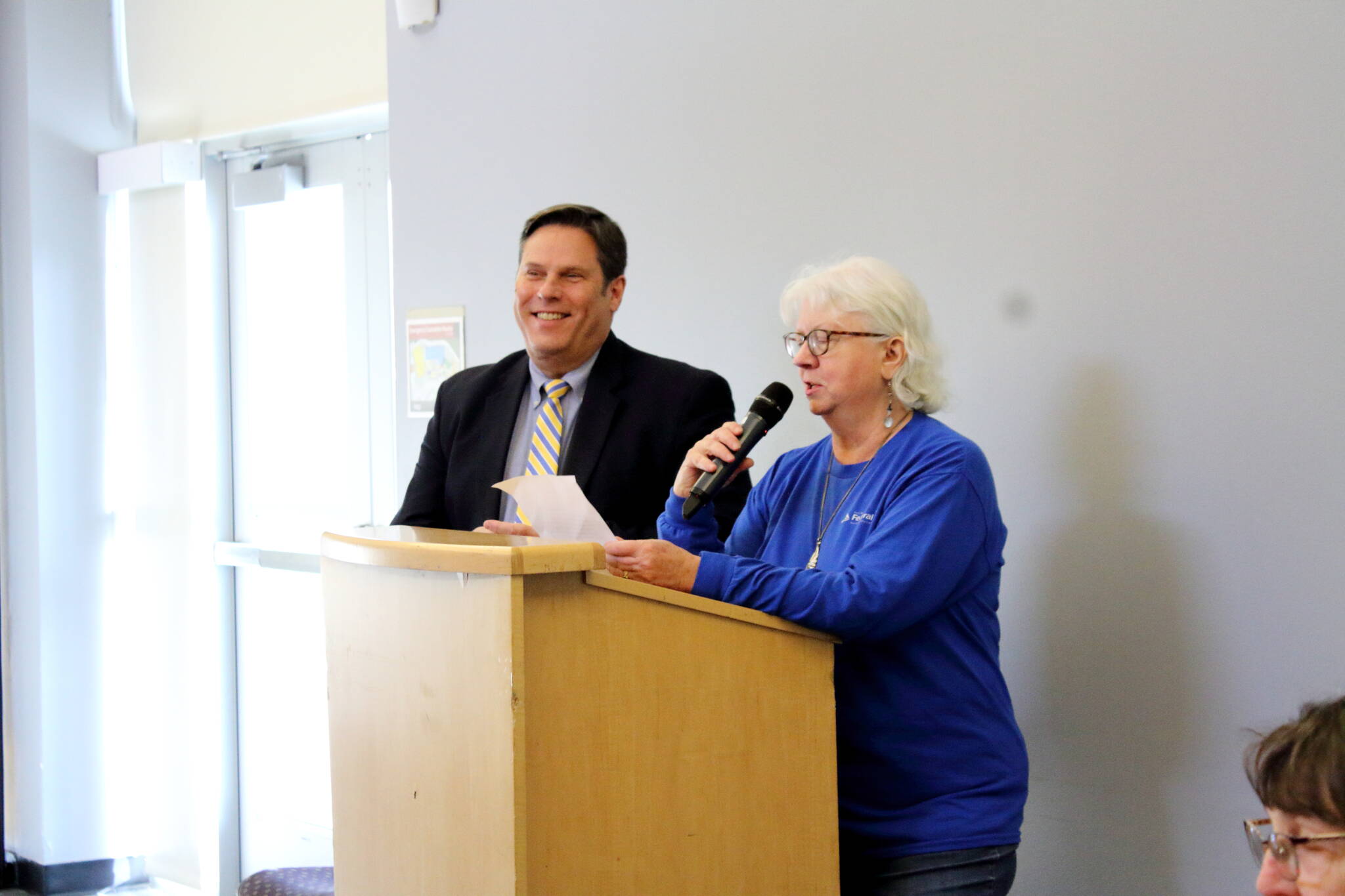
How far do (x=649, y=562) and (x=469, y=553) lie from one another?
0.38 m

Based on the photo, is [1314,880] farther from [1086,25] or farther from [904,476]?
[1086,25]

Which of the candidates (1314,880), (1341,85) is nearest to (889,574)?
(1314,880)

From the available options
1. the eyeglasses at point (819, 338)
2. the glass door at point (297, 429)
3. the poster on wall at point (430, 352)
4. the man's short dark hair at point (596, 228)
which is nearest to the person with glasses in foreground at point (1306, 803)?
the eyeglasses at point (819, 338)

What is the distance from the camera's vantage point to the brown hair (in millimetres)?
988

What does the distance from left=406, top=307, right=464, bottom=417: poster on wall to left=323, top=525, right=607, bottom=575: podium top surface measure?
207cm

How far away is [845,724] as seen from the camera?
5.94ft

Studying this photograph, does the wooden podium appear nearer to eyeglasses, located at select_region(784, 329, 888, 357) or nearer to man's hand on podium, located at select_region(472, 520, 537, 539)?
man's hand on podium, located at select_region(472, 520, 537, 539)

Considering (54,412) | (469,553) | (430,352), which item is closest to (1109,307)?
(469,553)

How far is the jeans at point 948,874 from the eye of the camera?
172cm

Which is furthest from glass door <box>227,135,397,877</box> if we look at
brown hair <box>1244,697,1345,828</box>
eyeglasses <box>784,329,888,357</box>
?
brown hair <box>1244,697,1345,828</box>

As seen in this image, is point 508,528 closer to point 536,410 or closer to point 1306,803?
point 536,410

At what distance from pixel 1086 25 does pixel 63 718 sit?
181 inches

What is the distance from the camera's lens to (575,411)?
2383 mm

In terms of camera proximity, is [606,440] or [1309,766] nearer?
[1309,766]
